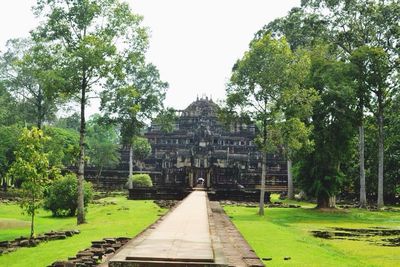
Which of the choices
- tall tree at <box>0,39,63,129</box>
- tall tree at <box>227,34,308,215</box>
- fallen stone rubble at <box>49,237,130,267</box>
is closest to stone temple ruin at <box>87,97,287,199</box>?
tall tree at <box>0,39,63,129</box>

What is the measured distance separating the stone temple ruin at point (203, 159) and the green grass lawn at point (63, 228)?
82.0ft

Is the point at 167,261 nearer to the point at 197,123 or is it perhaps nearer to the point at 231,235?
the point at 231,235

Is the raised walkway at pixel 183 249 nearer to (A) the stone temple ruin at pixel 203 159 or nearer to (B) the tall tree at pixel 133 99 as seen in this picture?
(B) the tall tree at pixel 133 99

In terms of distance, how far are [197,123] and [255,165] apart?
35.8ft

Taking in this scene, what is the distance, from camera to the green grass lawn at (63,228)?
44.7 ft

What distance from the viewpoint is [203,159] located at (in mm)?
62188

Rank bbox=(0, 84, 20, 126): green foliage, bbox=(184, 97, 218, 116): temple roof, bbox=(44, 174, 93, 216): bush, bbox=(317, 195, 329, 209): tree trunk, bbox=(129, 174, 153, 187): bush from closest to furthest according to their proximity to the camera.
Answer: bbox=(44, 174, 93, 216): bush, bbox=(317, 195, 329, 209): tree trunk, bbox=(129, 174, 153, 187): bush, bbox=(0, 84, 20, 126): green foliage, bbox=(184, 97, 218, 116): temple roof

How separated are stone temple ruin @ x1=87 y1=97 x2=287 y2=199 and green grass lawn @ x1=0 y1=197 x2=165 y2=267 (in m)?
25.0

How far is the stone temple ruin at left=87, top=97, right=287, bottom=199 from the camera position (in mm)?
57781

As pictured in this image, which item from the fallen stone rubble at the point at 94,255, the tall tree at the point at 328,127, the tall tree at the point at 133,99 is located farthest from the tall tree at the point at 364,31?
the fallen stone rubble at the point at 94,255

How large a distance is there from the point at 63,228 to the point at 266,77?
14.7 metres

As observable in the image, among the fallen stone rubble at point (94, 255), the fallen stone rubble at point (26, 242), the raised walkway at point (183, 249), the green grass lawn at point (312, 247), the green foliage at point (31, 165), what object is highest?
the green foliage at point (31, 165)

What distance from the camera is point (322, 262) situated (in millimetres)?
12898

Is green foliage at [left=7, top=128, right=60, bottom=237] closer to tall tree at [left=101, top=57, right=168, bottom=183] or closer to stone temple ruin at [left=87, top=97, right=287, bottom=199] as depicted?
tall tree at [left=101, top=57, right=168, bottom=183]
